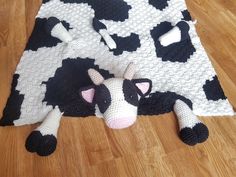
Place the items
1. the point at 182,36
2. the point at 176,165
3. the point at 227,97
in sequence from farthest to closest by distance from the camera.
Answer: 1. the point at 182,36
2. the point at 227,97
3. the point at 176,165

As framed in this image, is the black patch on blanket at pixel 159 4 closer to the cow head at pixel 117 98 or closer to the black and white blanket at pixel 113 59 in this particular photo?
the black and white blanket at pixel 113 59

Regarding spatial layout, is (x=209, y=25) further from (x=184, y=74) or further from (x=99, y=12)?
(x=99, y=12)

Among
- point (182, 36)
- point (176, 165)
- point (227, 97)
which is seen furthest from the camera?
point (182, 36)

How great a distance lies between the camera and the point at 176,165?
0.73 m

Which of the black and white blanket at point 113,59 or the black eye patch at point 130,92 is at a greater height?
the black eye patch at point 130,92

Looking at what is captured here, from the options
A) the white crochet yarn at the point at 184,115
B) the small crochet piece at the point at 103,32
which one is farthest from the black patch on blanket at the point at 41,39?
the white crochet yarn at the point at 184,115

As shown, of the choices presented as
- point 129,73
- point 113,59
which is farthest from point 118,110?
point 113,59

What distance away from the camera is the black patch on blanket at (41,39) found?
1.01 m

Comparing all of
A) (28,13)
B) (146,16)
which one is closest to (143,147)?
(146,16)

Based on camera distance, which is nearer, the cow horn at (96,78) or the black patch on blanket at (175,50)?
the cow horn at (96,78)

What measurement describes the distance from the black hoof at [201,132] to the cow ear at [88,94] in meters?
0.29

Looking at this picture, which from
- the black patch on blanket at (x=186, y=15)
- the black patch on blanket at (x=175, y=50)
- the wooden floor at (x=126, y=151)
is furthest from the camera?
the black patch on blanket at (x=186, y=15)

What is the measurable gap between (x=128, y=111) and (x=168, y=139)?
14 centimetres

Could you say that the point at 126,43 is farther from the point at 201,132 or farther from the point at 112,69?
the point at 201,132
